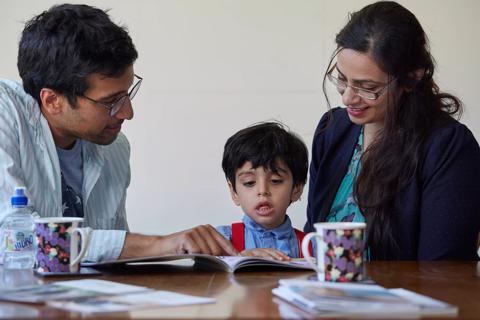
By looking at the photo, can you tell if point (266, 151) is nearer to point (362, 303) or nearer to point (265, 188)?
point (265, 188)

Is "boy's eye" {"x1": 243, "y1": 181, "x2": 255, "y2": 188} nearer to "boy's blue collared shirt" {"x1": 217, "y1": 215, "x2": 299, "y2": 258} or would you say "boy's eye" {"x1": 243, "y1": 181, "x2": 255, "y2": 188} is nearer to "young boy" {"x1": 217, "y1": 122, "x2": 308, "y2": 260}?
"young boy" {"x1": 217, "y1": 122, "x2": 308, "y2": 260}

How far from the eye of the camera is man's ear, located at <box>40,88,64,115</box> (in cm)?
208

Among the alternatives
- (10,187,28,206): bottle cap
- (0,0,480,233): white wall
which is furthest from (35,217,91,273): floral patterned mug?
(0,0,480,233): white wall

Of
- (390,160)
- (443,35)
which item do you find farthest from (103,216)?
(443,35)

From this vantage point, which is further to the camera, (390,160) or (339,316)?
(390,160)

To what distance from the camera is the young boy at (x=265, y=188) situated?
2.30 meters

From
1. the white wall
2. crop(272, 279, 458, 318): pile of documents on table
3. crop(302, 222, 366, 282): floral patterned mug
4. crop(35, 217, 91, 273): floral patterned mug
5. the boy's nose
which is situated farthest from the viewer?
the white wall

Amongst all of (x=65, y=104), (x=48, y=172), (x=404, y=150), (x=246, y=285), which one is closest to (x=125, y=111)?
(x=65, y=104)

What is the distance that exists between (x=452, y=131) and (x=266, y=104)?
130cm

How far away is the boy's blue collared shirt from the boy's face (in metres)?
0.02

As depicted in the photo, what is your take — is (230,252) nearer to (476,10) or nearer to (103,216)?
(103,216)

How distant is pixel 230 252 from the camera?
1714 millimetres

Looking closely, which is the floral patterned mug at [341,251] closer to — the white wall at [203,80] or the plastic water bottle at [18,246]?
the plastic water bottle at [18,246]

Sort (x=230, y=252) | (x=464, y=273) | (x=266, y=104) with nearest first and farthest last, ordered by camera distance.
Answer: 1. (x=464, y=273)
2. (x=230, y=252)
3. (x=266, y=104)
